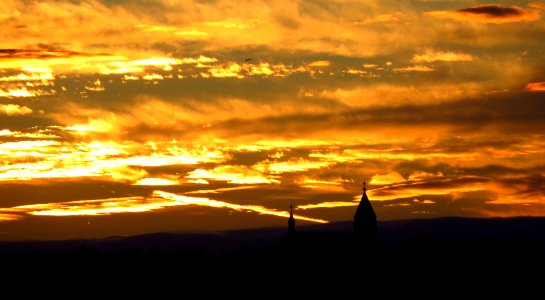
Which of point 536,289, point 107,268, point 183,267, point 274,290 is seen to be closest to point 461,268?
point 536,289

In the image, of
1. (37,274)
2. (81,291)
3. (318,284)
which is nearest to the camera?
(318,284)

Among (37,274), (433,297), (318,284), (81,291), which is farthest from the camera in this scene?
(37,274)

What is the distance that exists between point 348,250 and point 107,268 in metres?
63.9

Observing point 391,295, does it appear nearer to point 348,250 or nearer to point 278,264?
point 348,250

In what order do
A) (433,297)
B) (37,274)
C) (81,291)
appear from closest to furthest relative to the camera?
(433,297), (81,291), (37,274)

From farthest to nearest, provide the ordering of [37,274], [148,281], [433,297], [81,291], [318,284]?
[37,274], [148,281], [81,291], [318,284], [433,297]

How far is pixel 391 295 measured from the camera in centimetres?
13388

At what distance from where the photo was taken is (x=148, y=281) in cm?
16250

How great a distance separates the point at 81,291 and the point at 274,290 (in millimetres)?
32900

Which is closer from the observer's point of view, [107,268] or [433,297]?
[433,297]

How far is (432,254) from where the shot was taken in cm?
18712

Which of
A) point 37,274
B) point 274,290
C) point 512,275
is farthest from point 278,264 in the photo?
point 37,274

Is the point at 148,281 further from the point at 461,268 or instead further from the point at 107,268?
the point at 461,268

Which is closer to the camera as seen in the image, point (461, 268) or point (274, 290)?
point (274, 290)
